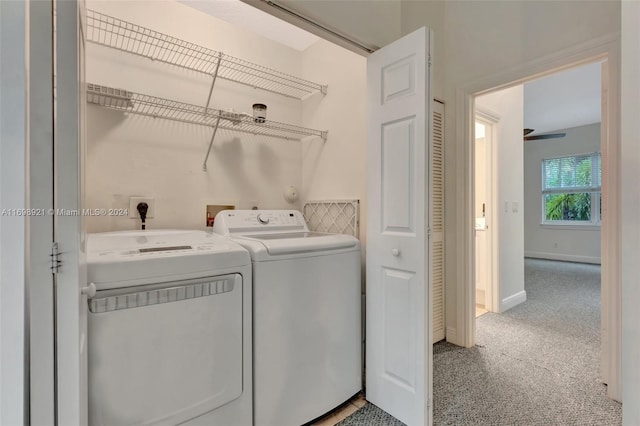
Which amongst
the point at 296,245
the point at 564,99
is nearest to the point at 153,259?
the point at 296,245

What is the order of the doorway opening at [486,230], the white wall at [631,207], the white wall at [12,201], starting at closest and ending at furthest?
the white wall at [12,201] → the white wall at [631,207] → the doorway opening at [486,230]

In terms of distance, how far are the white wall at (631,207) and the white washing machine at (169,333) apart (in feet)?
3.90

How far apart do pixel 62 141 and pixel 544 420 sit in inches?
87.3

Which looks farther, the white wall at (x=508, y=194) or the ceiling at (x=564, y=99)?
the ceiling at (x=564, y=99)

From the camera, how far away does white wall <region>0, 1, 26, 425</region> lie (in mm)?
583

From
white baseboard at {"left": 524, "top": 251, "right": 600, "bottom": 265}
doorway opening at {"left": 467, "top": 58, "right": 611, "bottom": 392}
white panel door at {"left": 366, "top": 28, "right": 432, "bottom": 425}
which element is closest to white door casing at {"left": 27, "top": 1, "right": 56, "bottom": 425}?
white panel door at {"left": 366, "top": 28, "right": 432, "bottom": 425}

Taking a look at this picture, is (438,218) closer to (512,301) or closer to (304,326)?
(304,326)

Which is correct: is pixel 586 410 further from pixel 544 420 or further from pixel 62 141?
pixel 62 141

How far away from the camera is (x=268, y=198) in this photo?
7.34 feet

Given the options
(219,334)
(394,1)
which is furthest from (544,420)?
(394,1)

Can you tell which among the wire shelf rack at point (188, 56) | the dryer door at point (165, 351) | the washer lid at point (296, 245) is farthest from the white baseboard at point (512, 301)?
the dryer door at point (165, 351)

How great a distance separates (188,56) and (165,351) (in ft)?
5.75

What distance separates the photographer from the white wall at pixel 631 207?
71 cm

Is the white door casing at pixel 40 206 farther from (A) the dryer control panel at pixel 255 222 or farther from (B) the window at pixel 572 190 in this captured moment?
(B) the window at pixel 572 190
